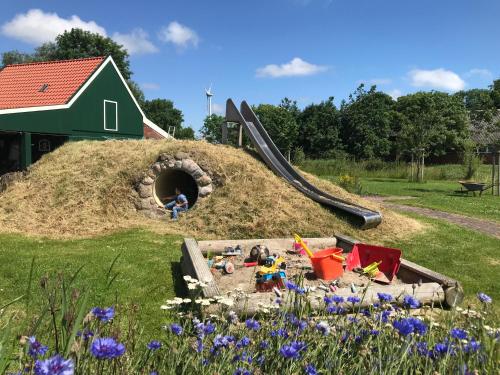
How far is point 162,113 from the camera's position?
68125mm

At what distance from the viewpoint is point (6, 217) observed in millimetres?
9586

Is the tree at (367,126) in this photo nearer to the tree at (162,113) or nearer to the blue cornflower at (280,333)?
the tree at (162,113)

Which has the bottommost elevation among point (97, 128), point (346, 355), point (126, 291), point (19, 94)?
point (126, 291)

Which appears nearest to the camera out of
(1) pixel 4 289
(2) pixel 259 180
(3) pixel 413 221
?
(1) pixel 4 289

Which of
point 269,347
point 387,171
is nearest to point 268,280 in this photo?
point 269,347

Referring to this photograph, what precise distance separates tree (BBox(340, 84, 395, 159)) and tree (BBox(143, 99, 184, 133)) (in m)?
28.7

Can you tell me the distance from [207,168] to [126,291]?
17.4 ft

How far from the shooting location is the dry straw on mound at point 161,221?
904 centimetres

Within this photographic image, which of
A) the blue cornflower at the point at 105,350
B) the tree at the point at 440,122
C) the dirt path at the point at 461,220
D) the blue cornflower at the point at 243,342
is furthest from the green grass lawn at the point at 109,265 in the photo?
the tree at the point at 440,122

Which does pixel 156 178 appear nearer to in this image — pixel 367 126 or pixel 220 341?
pixel 220 341

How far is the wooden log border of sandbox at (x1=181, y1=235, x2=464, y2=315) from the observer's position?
4234 millimetres

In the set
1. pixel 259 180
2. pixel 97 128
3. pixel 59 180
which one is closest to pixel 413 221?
pixel 259 180

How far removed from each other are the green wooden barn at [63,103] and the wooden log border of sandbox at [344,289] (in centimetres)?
1353

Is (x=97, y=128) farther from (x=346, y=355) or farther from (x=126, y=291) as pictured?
(x=346, y=355)
